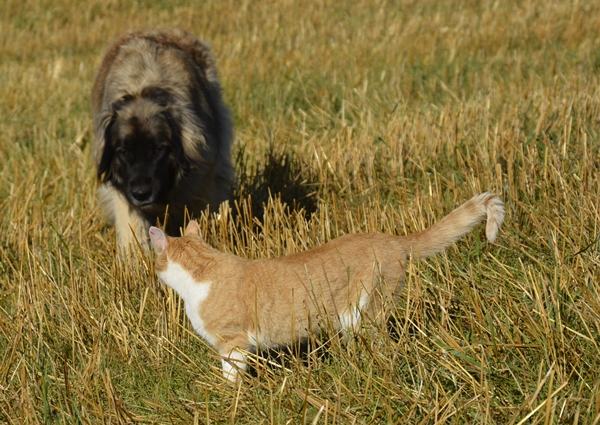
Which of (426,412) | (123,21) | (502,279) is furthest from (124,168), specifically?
(123,21)

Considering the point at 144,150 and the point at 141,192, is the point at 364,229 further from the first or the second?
the point at 144,150

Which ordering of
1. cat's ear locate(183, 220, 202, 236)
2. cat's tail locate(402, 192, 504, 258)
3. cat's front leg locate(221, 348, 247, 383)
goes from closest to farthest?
cat's front leg locate(221, 348, 247, 383) < cat's tail locate(402, 192, 504, 258) < cat's ear locate(183, 220, 202, 236)

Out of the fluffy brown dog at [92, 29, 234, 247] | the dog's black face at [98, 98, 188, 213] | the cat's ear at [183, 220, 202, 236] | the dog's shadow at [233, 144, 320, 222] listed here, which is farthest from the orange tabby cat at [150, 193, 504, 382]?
the dog's shadow at [233, 144, 320, 222]

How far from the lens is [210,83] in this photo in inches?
254

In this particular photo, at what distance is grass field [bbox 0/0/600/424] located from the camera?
9.43 ft

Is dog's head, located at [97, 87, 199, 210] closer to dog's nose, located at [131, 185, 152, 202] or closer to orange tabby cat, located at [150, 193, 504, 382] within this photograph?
dog's nose, located at [131, 185, 152, 202]

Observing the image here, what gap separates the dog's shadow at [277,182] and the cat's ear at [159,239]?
2.01 meters

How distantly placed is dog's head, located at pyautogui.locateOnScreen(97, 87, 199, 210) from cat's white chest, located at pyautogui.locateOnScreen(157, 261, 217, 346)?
151cm

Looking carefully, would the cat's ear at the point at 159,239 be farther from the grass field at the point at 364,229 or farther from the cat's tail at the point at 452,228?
the cat's tail at the point at 452,228

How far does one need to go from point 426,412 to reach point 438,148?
341cm

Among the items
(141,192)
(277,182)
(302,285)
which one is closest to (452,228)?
(302,285)

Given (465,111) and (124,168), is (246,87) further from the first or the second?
(124,168)

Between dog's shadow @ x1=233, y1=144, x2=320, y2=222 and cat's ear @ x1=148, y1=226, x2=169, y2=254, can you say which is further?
dog's shadow @ x1=233, y1=144, x2=320, y2=222

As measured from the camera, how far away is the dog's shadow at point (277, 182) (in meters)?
5.80
